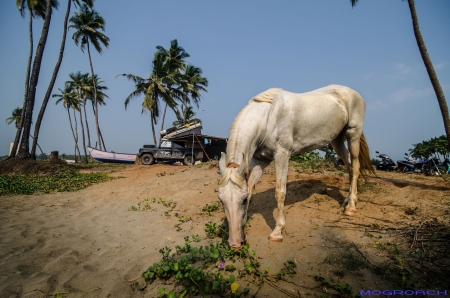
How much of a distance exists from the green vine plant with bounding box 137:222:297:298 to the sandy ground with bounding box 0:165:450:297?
0.44 ft

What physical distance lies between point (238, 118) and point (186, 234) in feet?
7.21

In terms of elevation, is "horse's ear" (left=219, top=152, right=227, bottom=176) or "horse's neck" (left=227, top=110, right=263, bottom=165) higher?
"horse's neck" (left=227, top=110, right=263, bottom=165)

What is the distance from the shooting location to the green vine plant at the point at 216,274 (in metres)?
2.23

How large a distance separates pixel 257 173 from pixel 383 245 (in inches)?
74.4

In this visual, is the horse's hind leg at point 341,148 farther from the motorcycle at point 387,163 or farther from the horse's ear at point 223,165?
the motorcycle at point 387,163

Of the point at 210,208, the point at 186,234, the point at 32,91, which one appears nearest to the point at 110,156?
the point at 32,91

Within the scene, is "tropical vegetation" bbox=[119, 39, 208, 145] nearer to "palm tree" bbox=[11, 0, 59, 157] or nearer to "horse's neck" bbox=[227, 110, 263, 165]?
"palm tree" bbox=[11, 0, 59, 157]

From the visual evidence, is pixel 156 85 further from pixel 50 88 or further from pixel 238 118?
pixel 238 118

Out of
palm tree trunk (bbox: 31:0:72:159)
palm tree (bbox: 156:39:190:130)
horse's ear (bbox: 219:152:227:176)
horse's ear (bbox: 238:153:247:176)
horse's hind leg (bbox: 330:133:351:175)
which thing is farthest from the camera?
palm tree (bbox: 156:39:190:130)

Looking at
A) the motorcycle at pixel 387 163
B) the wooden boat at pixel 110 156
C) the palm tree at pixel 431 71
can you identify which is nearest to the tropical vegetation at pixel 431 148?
the motorcycle at pixel 387 163

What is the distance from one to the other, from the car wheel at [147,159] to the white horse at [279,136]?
15389mm

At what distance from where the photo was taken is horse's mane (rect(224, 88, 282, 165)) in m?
2.89

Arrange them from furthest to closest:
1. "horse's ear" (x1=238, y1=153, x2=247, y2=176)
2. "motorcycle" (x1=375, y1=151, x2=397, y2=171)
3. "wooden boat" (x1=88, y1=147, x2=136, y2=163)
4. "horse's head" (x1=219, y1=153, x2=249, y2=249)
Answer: "wooden boat" (x1=88, y1=147, x2=136, y2=163) → "motorcycle" (x1=375, y1=151, x2=397, y2=171) → "horse's ear" (x1=238, y1=153, x2=247, y2=176) → "horse's head" (x1=219, y1=153, x2=249, y2=249)

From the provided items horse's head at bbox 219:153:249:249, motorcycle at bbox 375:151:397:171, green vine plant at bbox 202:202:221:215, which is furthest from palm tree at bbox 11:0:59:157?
motorcycle at bbox 375:151:397:171
